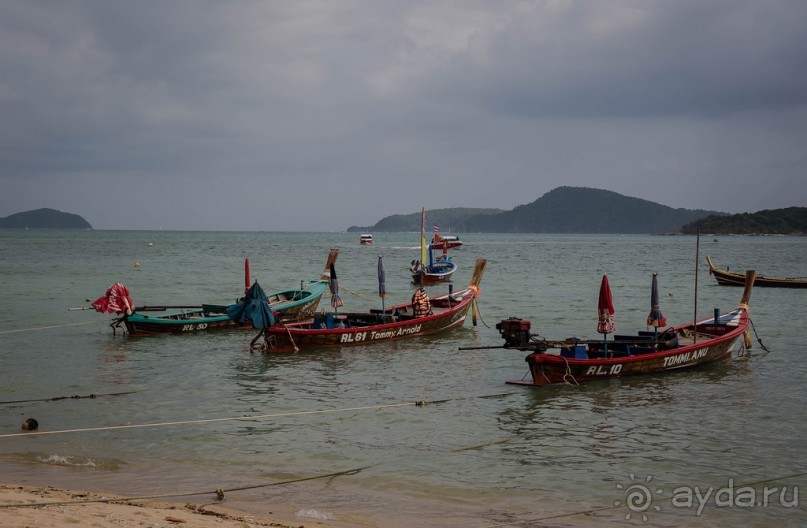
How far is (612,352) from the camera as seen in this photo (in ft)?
72.2

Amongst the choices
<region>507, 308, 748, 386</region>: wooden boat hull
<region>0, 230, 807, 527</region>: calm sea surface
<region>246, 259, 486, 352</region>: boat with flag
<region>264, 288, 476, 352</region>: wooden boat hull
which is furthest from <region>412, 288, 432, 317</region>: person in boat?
<region>507, 308, 748, 386</region>: wooden boat hull

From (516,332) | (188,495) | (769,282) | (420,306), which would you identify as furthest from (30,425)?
(769,282)

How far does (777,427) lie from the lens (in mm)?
16828

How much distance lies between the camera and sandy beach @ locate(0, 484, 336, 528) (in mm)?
9156

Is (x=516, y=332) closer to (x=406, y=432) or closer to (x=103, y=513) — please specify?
(x=406, y=432)

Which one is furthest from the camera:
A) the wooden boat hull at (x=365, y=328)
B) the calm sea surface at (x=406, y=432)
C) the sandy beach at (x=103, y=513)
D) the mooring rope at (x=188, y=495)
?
the wooden boat hull at (x=365, y=328)

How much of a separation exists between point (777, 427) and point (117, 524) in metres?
14.6

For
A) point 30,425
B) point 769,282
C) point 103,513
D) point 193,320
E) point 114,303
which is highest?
point 769,282

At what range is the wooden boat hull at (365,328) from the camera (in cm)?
2634

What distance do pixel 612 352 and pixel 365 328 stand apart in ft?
32.1

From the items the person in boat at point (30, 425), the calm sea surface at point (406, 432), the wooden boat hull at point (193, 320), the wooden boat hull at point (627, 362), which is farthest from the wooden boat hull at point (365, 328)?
the person in boat at point (30, 425)

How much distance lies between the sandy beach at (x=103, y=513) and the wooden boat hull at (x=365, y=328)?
1488 cm

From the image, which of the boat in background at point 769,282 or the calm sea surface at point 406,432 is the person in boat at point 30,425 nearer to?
the calm sea surface at point 406,432

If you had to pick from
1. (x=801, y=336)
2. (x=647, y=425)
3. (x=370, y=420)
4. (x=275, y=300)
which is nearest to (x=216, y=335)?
(x=275, y=300)
